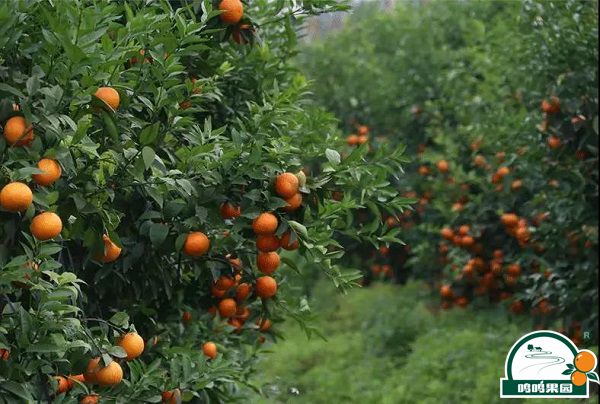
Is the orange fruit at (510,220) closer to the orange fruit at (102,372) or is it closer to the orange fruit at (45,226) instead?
the orange fruit at (102,372)

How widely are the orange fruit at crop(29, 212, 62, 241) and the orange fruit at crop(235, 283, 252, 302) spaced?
3.53ft

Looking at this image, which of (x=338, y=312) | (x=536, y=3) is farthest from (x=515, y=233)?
(x=338, y=312)

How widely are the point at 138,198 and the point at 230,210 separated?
0.26 metres

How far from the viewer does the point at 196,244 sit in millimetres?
2639

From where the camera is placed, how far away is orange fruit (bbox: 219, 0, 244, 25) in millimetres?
3047

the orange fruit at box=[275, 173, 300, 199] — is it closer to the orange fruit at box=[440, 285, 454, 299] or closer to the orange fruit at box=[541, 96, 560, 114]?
the orange fruit at box=[541, 96, 560, 114]

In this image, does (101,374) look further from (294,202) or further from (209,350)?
(209,350)

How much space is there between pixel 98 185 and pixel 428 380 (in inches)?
166

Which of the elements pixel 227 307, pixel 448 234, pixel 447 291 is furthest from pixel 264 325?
pixel 447 291

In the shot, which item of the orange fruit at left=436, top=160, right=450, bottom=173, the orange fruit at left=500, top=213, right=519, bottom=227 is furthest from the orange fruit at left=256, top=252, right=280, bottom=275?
the orange fruit at left=436, top=160, right=450, bottom=173

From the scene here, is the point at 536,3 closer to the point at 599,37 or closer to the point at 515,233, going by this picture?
the point at 599,37

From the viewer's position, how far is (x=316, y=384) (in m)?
6.72

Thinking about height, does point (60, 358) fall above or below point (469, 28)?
above

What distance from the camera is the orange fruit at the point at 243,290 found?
321cm
